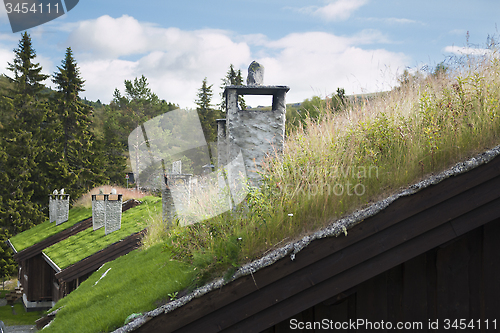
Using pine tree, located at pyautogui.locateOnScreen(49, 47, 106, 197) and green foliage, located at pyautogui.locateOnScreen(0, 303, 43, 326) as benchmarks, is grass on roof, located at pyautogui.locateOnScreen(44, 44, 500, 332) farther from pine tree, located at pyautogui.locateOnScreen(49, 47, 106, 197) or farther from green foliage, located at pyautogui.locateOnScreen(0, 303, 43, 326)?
pine tree, located at pyautogui.locateOnScreen(49, 47, 106, 197)

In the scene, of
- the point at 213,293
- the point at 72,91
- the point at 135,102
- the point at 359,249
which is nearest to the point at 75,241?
the point at 213,293

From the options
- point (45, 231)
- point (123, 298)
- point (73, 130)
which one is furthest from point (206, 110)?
point (123, 298)

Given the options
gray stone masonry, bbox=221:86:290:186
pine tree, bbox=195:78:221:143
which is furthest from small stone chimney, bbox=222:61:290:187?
pine tree, bbox=195:78:221:143

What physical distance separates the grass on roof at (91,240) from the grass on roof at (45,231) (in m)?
3.08

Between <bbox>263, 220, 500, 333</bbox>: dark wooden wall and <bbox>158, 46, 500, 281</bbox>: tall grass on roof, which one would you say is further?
<bbox>158, 46, 500, 281</bbox>: tall grass on roof

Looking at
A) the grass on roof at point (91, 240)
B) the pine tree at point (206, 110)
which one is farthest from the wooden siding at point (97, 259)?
the pine tree at point (206, 110)

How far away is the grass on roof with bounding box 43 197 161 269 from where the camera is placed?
1317 cm

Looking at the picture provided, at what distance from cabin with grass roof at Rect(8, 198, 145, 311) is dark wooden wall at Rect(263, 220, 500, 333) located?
355 inches

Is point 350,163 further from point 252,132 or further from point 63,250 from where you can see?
point 63,250

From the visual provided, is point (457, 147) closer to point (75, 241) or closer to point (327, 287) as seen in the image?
point (327, 287)

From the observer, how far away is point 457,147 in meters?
3.34

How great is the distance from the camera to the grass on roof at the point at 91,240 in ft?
43.2

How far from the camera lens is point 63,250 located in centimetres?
1519

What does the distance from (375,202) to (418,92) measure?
188cm
